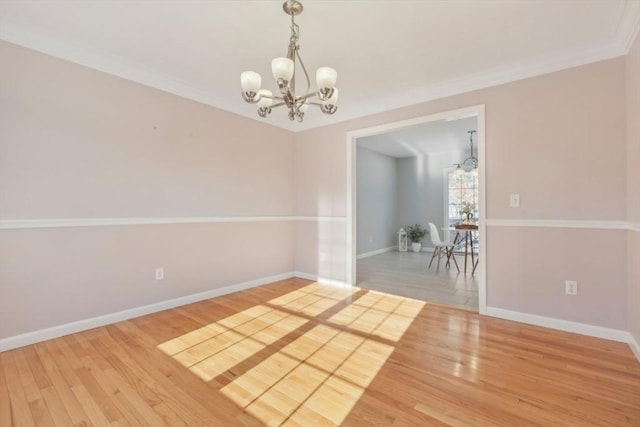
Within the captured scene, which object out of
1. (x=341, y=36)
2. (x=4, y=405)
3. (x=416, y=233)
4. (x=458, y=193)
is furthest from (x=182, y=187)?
(x=458, y=193)

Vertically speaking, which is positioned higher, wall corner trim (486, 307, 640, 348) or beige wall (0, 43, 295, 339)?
beige wall (0, 43, 295, 339)

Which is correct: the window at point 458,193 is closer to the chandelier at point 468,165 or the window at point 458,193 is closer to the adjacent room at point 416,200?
the adjacent room at point 416,200

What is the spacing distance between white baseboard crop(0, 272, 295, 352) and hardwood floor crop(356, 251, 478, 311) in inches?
78.3

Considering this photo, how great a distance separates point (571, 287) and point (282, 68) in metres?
3.06

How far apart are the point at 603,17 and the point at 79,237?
15.1ft

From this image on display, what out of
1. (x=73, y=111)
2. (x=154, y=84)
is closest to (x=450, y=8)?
(x=154, y=84)

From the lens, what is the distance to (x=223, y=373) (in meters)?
1.88

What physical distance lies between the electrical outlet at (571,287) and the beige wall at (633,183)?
319mm

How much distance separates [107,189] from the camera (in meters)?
2.64

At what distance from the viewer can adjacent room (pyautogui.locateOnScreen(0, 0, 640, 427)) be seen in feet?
5.59

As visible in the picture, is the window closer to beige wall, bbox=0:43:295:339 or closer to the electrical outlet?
the electrical outlet

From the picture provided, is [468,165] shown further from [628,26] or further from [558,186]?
[628,26]

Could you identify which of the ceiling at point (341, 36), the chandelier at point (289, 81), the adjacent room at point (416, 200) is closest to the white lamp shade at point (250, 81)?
the chandelier at point (289, 81)

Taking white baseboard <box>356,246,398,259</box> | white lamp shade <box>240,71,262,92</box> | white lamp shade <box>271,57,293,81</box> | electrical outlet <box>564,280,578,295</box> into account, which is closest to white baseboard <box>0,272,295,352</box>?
white lamp shade <box>240,71,262,92</box>
